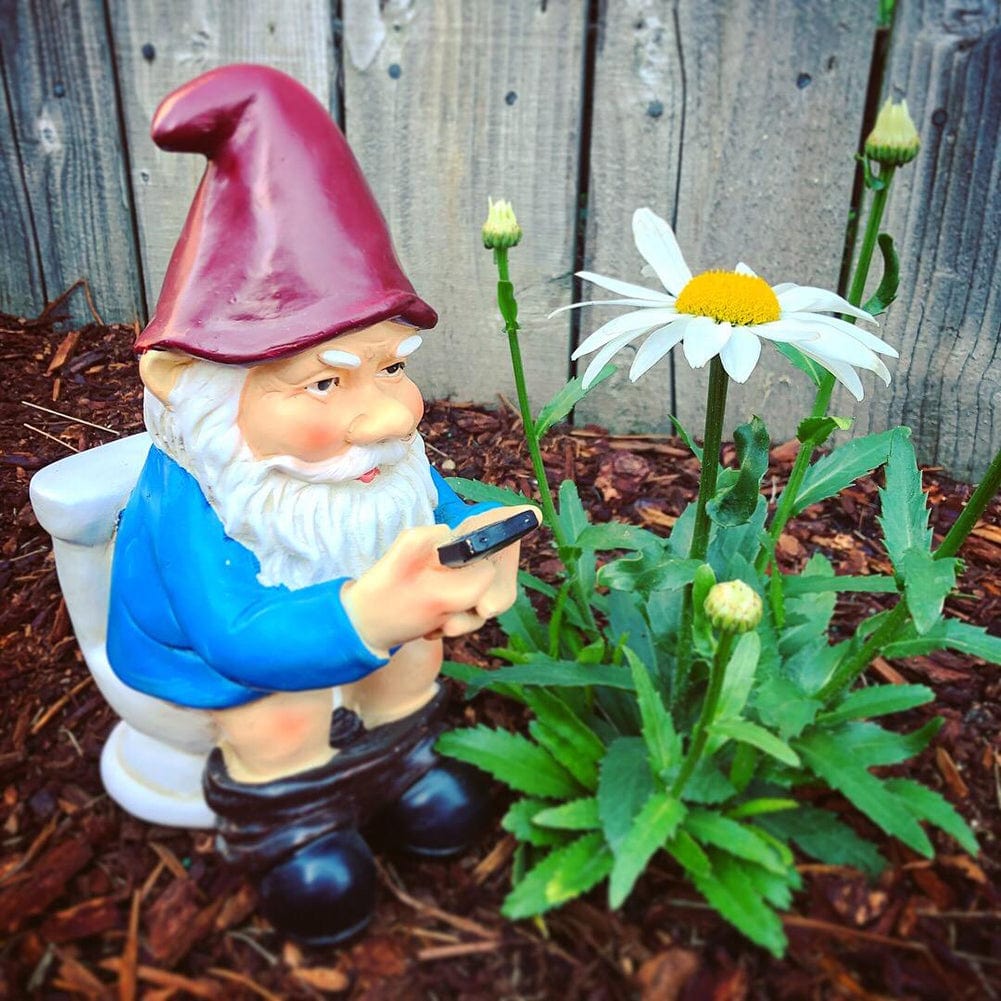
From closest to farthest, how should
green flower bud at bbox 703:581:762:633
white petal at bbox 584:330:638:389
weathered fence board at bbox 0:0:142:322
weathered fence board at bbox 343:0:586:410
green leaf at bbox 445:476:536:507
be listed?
green flower bud at bbox 703:581:762:633 < white petal at bbox 584:330:638:389 < green leaf at bbox 445:476:536:507 < weathered fence board at bbox 343:0:586:410 < weathered fence board at bbox 0:0:142:322

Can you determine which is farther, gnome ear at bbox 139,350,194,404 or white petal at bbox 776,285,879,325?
white petal at bbox 776,285,879,325

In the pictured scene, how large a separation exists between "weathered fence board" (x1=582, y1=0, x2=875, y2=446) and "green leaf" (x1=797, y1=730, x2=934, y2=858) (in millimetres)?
1197

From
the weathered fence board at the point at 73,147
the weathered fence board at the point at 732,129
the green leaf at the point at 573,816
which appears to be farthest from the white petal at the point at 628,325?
the weathered fence board at the point at 73,147

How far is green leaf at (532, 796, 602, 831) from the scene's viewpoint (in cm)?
139

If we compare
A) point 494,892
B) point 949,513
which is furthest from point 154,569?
point 949,513

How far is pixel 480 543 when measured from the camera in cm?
130

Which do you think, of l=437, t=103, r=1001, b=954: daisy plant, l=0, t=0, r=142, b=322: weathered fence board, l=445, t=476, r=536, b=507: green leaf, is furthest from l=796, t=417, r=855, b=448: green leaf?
l=0, t=0, r=142, b=322: weathered fence board

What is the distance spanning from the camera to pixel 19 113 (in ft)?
8.36

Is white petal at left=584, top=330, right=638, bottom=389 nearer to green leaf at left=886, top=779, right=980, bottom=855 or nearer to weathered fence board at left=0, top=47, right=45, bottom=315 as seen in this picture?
green leaf at left=886, top=779, right=980, bottom=855

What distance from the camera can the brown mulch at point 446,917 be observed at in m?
1.38

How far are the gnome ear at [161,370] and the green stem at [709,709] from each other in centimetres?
76

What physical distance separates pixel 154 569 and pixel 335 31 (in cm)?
143

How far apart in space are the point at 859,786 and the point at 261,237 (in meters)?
1.06

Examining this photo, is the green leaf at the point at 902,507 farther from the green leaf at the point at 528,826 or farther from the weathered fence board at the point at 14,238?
the weathered fence board at the point at 14,238
